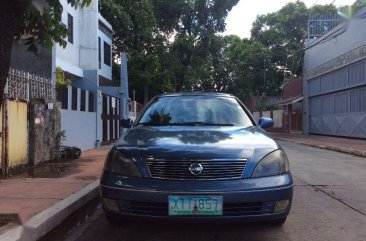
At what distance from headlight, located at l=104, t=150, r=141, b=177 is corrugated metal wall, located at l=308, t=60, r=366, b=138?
2112 centimetres

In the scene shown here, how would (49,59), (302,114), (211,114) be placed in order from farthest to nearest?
(302,114)
(49,59)
(211,114)

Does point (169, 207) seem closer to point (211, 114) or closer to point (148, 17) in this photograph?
point (211, 114)

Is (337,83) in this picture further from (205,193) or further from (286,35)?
(205,193)

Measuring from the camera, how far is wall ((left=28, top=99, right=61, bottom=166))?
10.9 meters

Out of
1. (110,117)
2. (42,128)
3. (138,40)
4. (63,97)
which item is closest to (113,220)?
(42,128)

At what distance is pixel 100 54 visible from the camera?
2380cm

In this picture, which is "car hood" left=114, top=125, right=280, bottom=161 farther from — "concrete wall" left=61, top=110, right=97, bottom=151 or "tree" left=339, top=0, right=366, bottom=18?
"tree" left=339, top=0, right=366, bottom=18

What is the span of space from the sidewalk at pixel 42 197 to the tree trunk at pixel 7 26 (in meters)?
1.42

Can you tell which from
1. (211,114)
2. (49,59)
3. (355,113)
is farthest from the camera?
(355,113)

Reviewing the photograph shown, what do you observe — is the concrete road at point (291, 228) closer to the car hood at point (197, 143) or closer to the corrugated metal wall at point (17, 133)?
the car hood at point (197, 143)

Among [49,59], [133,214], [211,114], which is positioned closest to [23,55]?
[49,59]

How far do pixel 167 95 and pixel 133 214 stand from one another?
8.58 feet

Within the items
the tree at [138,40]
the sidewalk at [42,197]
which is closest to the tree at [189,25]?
the tree at [138,40]

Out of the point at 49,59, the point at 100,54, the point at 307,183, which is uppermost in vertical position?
the point at 100,54
